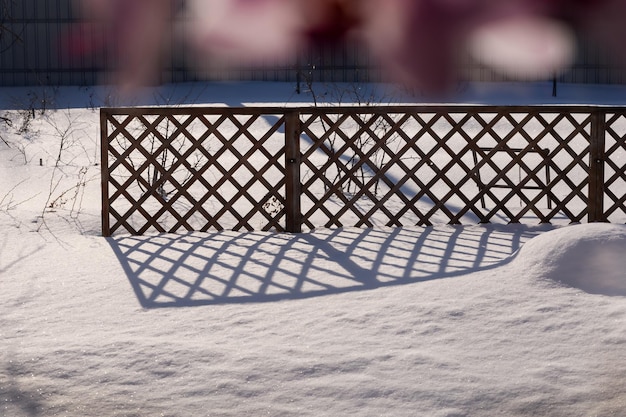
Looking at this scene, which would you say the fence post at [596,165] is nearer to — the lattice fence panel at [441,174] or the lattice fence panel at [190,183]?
the lattice fence panel at [441,174]

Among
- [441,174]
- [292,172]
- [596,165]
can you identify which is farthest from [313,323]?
[596,165]

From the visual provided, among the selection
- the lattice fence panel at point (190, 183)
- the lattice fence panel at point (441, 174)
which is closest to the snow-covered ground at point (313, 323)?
the lattice fence panel at point (190, 183)

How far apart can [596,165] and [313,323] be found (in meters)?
3.63

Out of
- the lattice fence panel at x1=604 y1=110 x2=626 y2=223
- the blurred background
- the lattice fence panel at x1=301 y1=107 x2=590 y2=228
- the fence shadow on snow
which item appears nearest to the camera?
the blurred background

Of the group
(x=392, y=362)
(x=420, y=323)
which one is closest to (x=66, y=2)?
(x=392, y=362)

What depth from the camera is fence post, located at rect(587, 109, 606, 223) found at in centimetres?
663

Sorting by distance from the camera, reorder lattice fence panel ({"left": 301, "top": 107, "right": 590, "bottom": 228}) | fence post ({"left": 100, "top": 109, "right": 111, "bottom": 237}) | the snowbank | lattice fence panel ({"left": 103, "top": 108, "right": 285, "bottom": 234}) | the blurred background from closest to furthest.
→ the blurred background → the snowbank → fence post ({"left": 100, "top": 109, "right": 111, "bottom": 237}) → lattice fence panel ({"left": 103, "top": 108, "right": 285, "bottom": 234}) → lattice fence panel ({"left": 301, "top": 107, "right": 590, "bottom": 228})

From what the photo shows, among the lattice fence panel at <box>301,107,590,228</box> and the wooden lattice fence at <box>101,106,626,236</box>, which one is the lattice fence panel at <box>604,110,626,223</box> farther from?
the lattice fence panel at <box>301,107,590,228</box>

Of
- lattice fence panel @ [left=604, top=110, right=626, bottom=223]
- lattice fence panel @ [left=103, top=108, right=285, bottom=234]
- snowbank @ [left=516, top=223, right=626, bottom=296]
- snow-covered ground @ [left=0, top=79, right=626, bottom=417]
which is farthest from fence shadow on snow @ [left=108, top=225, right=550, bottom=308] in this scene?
lattice fence panel @ [left=604, top=110, right=626, bottom=223]

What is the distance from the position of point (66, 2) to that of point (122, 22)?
3.6 inches

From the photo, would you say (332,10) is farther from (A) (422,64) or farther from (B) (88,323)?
(B) (88,323)

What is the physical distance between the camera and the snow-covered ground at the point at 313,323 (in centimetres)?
294

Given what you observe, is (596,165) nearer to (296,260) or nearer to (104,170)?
(296,260)

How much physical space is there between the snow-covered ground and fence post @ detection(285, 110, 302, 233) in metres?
0.22
